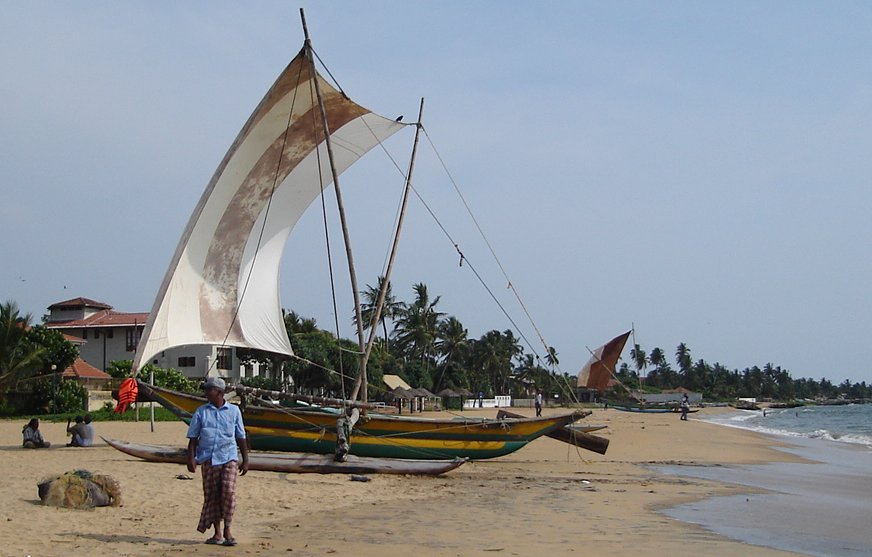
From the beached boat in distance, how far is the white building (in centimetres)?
3730

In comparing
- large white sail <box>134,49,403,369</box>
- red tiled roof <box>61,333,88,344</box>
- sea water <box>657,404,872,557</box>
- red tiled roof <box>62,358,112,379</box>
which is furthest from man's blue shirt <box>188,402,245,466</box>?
red tiled roof <box>61,333,88,344</box>

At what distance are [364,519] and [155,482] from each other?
344 centimetres

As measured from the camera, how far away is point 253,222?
18.0 m

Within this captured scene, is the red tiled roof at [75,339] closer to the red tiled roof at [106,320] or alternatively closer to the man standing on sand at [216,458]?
the red tiled roof at [106,320]

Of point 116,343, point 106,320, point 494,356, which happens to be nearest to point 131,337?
point 116,343

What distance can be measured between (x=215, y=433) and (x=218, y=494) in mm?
513

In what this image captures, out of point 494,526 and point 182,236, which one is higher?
point 182,236

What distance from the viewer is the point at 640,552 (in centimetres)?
802

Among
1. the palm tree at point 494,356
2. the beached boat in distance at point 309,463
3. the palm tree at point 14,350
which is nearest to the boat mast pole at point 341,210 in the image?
the beached boat in distance at point 309,463

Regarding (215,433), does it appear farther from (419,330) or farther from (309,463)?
(419,330)

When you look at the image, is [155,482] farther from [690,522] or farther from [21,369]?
[21,369]

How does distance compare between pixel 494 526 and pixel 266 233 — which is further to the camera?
pixel 266 233

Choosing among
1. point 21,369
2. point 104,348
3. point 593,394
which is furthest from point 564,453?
point 593,394

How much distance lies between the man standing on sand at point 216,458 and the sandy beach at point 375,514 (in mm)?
247
